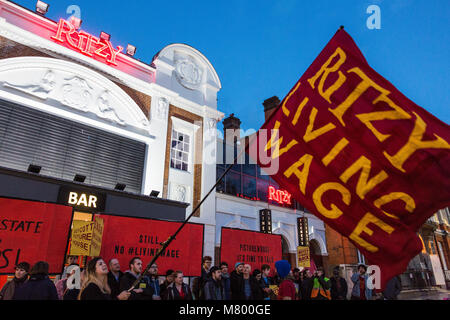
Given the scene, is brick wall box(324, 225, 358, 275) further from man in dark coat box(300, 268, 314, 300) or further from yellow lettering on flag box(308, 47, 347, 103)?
yellow lettering on flag box(308, 47, 347, 103)

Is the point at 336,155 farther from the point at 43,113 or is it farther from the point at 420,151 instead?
the point at 43,113

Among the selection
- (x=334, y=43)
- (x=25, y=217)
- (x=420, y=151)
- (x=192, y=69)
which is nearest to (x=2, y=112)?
(x=25, y=217)

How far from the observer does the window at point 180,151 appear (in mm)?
13801

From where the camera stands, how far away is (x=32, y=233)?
5.18m

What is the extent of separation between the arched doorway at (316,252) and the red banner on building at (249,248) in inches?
581

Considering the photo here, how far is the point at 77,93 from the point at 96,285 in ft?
30.9

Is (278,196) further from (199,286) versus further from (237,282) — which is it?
(199,286)

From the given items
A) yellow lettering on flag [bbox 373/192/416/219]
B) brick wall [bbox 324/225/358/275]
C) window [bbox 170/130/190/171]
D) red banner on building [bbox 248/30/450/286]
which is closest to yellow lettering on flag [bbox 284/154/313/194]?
red banner on building [bbox 248/30/450/286]

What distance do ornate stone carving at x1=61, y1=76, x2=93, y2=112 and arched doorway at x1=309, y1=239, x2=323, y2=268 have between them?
59.0 ft

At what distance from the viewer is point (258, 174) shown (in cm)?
1977

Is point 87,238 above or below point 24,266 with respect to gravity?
above

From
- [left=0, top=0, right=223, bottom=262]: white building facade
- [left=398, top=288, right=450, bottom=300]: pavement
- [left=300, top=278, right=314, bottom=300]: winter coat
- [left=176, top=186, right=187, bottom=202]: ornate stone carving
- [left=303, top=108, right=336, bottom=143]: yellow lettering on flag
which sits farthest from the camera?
[left=398, top=288, right=450, bottom=300]: pavement

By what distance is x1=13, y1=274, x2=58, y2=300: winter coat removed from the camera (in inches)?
167

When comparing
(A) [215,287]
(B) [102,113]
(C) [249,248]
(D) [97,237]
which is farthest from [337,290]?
(B) [102,113]
